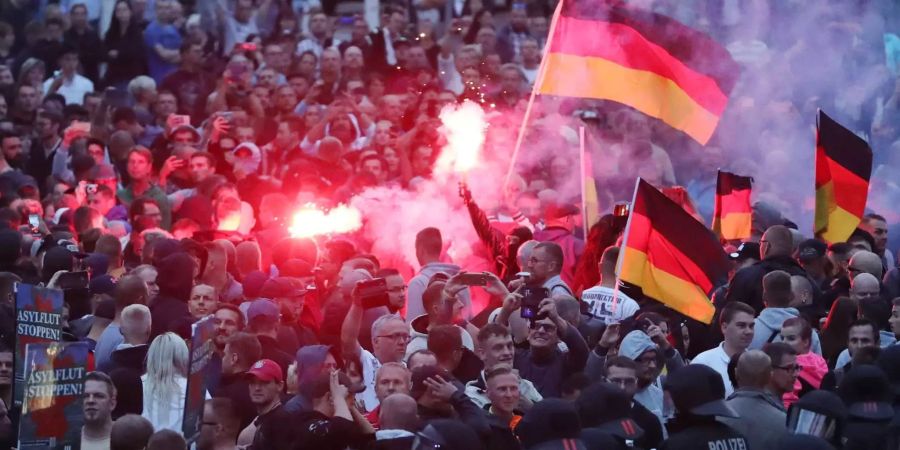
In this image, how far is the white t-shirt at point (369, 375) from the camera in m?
9.91

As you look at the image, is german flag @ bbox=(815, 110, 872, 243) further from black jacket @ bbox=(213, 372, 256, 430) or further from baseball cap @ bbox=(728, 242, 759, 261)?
black jacket @ bbox=(213, 372, 256, 430)

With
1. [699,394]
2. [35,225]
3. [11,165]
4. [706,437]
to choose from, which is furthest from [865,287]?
[11,165]

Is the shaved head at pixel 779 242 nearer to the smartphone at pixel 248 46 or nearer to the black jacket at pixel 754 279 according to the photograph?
the black jacket at pixel 754 279

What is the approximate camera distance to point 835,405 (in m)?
8.07

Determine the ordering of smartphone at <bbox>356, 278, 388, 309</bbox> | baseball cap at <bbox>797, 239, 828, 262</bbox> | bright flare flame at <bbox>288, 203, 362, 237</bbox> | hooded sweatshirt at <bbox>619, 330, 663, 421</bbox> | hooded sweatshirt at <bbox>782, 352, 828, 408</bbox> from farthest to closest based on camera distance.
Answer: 1. bright flare flame at <bbox>288, 203, 362, 237</bbox>
2. baseball cap at <bbox>797, 239, 828, 262</bbox>
3. smartphone at <bbox>356, 278, 388, 309</bbox>
4. hooded sweatshirt at <bbox>782, 352, 828, 408</bbox>
5. hooded sweatshirt at <bbox>619, 330, 663, 421</bbox>

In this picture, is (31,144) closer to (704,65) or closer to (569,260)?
(569,260)

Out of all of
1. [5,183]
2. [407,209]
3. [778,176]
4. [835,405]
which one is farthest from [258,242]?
[835,405]

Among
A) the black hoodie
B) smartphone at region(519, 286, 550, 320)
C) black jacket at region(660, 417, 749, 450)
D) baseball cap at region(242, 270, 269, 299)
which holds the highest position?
black jacket at region(660, 417, 749, 450)

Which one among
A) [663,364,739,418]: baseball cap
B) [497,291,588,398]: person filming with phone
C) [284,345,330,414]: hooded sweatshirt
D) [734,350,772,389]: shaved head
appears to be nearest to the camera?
[663,364,739,418]: baseball cap

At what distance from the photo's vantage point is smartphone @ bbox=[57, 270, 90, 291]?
1052 centimetres

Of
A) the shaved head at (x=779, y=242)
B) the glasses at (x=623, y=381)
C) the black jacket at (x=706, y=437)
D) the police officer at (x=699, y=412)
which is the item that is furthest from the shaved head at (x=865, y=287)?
the black jacket at (x=706, y=437)

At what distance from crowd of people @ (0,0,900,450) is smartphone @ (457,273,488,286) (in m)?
0.01

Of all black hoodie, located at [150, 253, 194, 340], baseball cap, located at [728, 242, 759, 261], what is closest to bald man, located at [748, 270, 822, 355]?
baseball cap, located at [728, 242, 759, 261]

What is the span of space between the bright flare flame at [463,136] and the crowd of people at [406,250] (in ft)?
1.18
